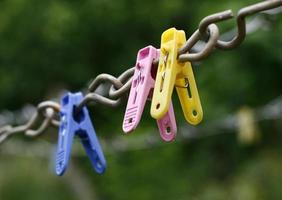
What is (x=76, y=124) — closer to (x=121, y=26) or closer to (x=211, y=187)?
(x=211, y=187)

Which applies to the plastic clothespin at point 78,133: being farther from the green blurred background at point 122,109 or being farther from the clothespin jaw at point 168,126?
the green blurred background at point 122,109

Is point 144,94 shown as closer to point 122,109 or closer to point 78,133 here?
point 78,133

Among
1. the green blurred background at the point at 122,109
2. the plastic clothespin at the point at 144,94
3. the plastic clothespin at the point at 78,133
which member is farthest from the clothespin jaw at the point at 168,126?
the green blurred background at the point at 122,109

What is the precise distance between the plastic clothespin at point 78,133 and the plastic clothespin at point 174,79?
9.4 inches

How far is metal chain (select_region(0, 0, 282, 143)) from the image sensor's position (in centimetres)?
70

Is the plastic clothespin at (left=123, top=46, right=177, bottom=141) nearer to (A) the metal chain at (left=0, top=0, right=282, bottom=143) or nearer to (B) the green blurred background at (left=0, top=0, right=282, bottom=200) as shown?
(A) the metal chain at (left=0, top=0, right=282, bottom=143)

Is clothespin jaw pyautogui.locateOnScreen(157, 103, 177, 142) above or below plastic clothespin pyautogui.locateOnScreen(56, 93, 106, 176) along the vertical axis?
below

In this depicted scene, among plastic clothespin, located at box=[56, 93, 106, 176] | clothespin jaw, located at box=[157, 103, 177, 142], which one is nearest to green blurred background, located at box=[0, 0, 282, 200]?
plastic clothespin, located at box=[56, 93, 106, 176]

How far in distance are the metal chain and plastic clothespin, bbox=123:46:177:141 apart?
0.04ft

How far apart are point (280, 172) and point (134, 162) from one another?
2109 mm

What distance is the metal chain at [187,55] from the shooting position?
2.30ft

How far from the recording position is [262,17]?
286cm

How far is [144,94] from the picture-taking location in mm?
822

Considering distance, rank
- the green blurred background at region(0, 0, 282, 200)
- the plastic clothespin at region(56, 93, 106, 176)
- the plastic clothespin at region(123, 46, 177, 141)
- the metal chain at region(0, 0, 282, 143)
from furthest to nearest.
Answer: the green blurred background at region(0, 0, 282, 200) < the plastic clothespin at region(56, 93, 106, 176) < the plastic clothespin at region(123, 46, 177, 141) < the metal chain at region(0, 0, 282, 143)
